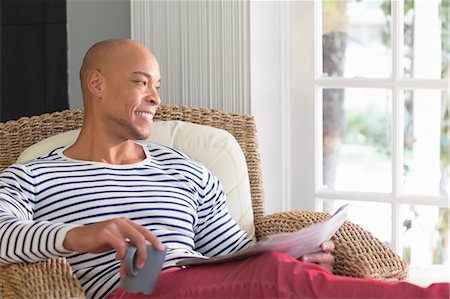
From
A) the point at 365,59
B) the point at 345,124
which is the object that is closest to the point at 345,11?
the point at 365,59

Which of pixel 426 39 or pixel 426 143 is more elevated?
pixel 426 39

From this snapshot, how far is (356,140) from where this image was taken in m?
3.38

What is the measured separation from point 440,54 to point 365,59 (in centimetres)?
24

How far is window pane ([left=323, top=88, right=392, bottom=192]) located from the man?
2.52 ft

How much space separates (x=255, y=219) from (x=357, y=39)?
30.9 inches

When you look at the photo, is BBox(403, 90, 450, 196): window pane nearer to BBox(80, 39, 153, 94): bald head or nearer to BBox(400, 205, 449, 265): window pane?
BBox(400, 205, 449, 265): window pane

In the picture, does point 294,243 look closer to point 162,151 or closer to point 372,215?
point 162,151

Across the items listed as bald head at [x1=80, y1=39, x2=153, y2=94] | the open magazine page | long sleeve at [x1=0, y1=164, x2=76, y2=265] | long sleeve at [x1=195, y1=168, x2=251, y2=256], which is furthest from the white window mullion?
long sleeve at [x1=0, y1=164, x2=76, y2=265]

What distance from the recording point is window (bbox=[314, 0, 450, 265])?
10.3 feet

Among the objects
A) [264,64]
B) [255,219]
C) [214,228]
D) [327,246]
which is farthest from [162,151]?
[264,64]

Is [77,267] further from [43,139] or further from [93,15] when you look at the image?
[93,15]

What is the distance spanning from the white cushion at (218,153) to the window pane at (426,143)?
0.68 m

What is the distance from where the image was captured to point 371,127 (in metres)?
3.31

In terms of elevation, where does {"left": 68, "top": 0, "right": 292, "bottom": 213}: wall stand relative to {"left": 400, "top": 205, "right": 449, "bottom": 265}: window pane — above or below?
above
